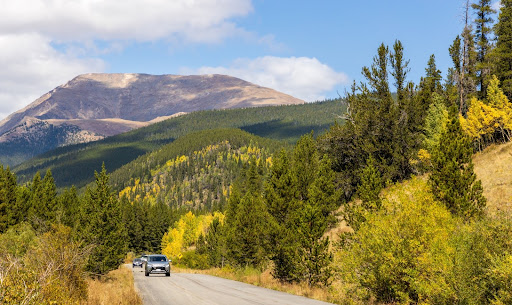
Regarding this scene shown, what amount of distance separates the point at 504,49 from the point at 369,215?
51.8 metres

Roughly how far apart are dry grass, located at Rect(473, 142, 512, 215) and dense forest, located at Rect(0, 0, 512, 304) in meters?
2.50

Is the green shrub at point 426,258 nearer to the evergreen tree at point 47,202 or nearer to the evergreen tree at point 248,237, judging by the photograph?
the evergreen tree at point 248,237

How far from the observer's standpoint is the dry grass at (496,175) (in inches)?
1316

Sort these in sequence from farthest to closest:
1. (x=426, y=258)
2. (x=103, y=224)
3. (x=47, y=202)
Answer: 1. (x=47, y=202)
2. (x=103, y=224)
3. (x=426, y=258)

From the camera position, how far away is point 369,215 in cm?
1844

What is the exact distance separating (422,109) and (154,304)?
52.5 meters

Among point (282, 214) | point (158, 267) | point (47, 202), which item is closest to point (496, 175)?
point (282, 214)

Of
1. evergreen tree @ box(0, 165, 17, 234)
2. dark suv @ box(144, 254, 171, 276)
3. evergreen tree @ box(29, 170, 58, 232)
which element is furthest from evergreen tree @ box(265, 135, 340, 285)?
evergreen tree @ box(29, 170, 58, 232)

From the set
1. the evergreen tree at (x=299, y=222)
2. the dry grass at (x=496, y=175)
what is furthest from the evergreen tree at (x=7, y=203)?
the dry grass at (x=496, y=175)

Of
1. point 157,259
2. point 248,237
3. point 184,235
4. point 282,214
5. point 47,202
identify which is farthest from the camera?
point 184,235

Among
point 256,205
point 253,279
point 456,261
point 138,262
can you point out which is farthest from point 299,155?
point 456,261

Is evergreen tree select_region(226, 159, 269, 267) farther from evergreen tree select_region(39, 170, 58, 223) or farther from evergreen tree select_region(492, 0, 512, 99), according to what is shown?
evergreen tree select_region(39, 170, 58, 223)

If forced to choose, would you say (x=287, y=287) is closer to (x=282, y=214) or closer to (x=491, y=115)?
(x=282, y=214)

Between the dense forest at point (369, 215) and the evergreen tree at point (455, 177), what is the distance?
83 mm
